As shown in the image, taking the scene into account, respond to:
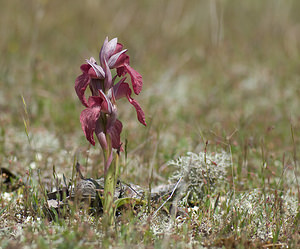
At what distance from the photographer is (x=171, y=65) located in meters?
7.05

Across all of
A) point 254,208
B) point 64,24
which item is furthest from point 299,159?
point 64,24

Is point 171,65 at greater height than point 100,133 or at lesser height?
greater

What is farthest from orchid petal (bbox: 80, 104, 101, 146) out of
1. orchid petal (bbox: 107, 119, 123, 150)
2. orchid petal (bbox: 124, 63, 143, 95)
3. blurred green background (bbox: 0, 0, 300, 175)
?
blurred green background (bbox: 0, 0, 300, 175)

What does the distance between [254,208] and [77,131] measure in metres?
2.51

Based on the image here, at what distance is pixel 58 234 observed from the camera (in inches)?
79.2

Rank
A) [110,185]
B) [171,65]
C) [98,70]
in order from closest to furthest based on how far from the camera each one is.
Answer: [98,70]
[110,185]
[171,65]

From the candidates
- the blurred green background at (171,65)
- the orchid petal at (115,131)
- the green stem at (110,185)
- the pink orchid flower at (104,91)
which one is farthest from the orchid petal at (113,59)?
the blurred green background at (171,65)

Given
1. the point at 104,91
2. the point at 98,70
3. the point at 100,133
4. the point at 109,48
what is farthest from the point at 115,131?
the point at 109,48

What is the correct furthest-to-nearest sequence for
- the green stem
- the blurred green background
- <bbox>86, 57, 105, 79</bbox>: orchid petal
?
the blurred green background
the green stem
<bbox>86, 57, 105, 79</bbox>: orchid petal

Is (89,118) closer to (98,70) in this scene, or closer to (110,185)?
(98,70)

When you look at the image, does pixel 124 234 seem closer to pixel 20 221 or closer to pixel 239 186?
pixel 20 221

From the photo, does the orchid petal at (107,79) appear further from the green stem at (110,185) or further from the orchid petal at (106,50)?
the green stem at (110,185)

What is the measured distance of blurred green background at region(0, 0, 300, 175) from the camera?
4.44 metres

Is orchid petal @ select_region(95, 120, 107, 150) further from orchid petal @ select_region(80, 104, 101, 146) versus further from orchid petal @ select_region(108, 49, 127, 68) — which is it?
orchid petal @ select_region(108, 49, 127, 68)
